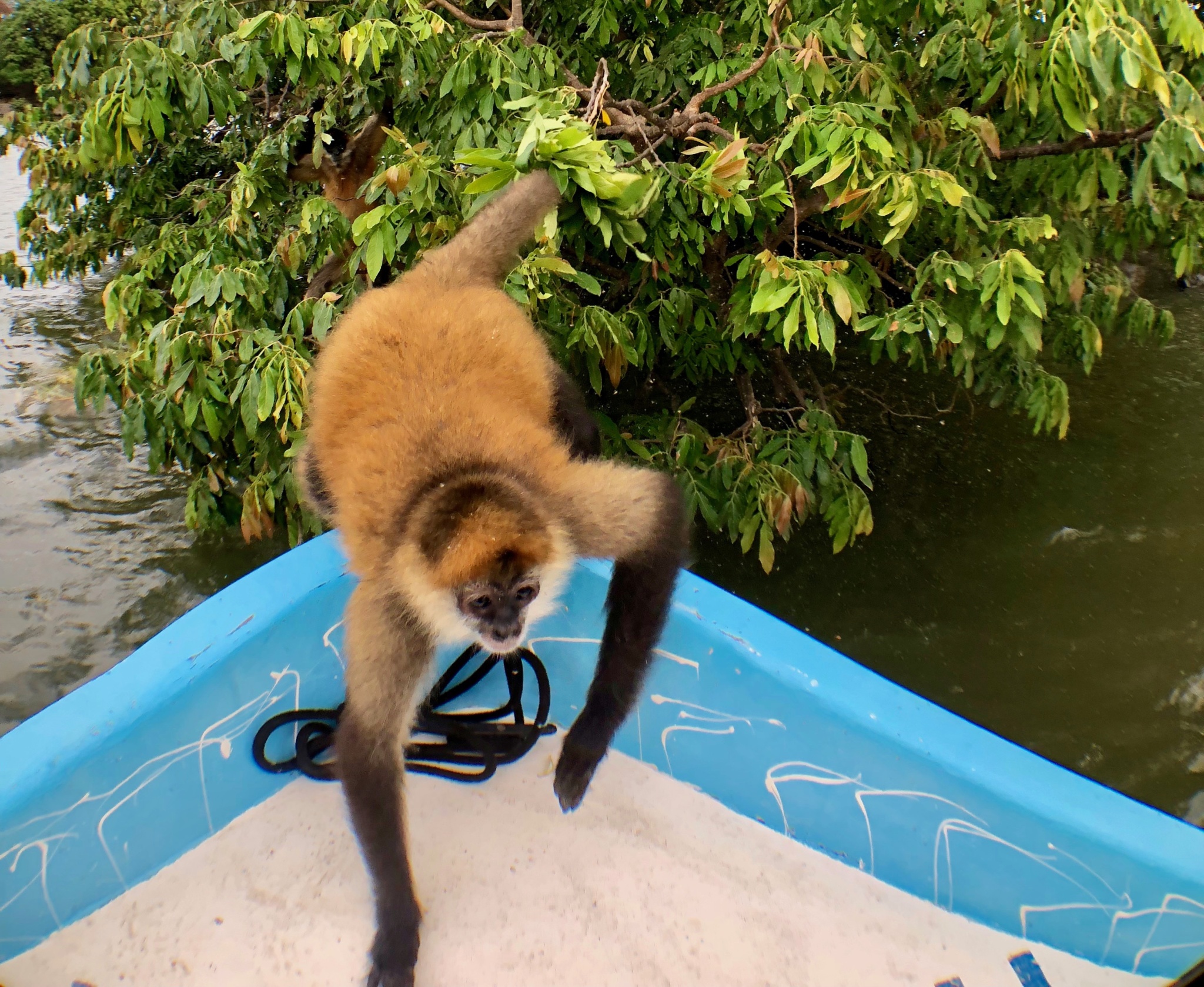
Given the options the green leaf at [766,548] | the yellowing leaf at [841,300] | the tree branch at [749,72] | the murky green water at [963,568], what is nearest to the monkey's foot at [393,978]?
the green leaf at [766,548]

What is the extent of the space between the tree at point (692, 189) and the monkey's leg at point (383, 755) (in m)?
1.17

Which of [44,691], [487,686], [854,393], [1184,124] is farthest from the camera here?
[854,393]

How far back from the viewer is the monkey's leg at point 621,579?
2.29m

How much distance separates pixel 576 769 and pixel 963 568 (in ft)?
13.8

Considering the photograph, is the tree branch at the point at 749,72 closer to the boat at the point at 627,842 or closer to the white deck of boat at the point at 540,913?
the boat at the point at 627,842

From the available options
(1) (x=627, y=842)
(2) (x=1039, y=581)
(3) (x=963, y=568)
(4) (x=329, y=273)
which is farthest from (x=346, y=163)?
(2) (x=1039, y=581)

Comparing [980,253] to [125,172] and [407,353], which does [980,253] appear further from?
[125,172]

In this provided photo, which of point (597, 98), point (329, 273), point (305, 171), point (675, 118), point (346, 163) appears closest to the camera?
point (597, 98)

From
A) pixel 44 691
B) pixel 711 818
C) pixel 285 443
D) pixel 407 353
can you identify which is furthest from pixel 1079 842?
pixel 44 691

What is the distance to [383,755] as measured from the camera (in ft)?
6.97

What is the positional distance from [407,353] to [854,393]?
592 centimetres

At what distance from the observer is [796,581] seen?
5.72 m

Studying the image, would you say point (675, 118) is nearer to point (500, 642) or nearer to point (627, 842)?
point (500, 642)

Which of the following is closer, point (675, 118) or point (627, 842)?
point (627, 842)
